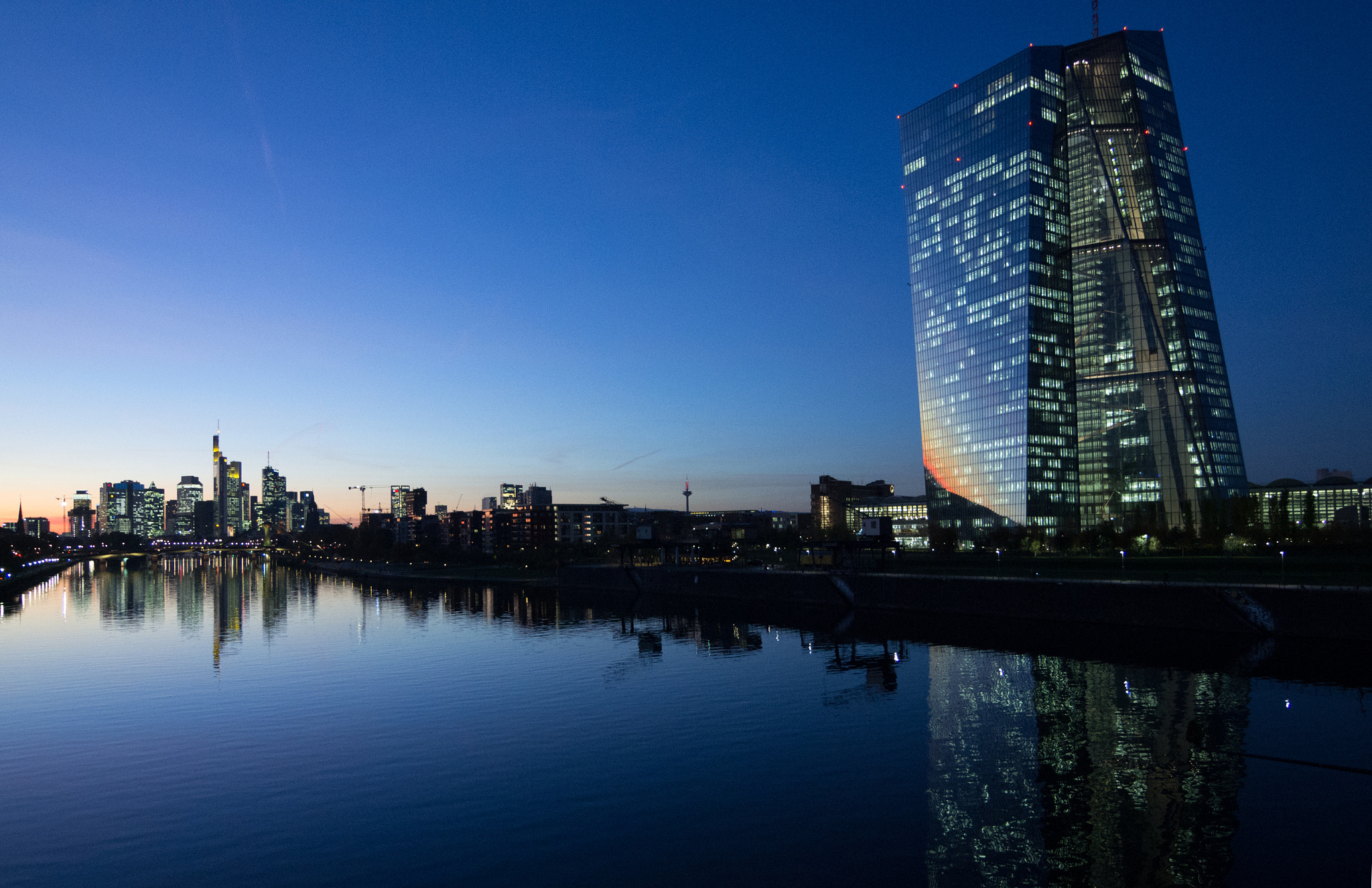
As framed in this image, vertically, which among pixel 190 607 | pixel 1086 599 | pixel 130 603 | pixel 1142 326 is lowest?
pixel 190 607

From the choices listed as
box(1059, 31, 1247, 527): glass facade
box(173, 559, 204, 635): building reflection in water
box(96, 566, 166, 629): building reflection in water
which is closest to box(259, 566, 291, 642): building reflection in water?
box(173, 559, 204, 635): building reflection in water

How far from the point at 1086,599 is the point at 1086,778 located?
170 feet

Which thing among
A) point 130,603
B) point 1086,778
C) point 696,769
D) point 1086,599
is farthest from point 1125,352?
point 130,603

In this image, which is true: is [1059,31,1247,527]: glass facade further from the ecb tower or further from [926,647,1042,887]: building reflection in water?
[926,647,1042,887]: building reflection in water

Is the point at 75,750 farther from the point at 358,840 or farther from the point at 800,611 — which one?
the point at 800,611

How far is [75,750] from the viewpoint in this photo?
135ft

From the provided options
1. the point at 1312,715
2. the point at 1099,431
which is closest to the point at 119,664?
the point at 1312,715

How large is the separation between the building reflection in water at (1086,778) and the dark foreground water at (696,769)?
15 centimetres

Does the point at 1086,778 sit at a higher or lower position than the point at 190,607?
higher

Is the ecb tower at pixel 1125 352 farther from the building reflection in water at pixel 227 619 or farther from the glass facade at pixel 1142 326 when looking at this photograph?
the building reflection in water at pixel 227 619

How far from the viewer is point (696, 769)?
36.4 metres

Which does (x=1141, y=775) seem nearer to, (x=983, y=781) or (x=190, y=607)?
(x=983, y=781)

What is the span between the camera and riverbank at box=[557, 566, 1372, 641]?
64.6m

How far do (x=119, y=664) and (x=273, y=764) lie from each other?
138ft
